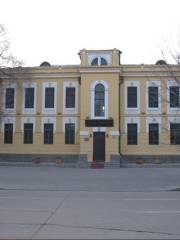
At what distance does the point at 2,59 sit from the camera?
3888 centimetres

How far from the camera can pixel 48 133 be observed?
136ft

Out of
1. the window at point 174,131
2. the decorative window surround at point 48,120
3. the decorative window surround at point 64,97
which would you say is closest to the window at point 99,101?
the decorative window surround at point 64,97

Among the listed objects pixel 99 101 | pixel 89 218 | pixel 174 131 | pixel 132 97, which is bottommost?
pixel 89 218

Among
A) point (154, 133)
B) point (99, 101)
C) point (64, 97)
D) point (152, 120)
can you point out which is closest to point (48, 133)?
point (64, 97)

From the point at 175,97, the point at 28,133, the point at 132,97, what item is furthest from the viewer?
the point at 28,133

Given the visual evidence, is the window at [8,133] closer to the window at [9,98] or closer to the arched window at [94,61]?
the window at [9,98]

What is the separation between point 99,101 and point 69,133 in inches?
179

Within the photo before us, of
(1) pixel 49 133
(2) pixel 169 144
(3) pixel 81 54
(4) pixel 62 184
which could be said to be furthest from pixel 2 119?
(4) pixel 62 184

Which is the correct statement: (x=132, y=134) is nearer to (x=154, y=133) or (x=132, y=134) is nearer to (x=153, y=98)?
(x=154, y=133)

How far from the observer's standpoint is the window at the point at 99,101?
3944 centimetres

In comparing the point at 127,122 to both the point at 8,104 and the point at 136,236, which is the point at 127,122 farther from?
the point at 136,236

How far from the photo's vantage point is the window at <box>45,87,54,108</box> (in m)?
41.6

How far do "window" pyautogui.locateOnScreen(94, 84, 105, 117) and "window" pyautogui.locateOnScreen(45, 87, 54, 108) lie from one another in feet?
15.9

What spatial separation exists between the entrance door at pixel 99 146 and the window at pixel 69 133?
2.86 metres
